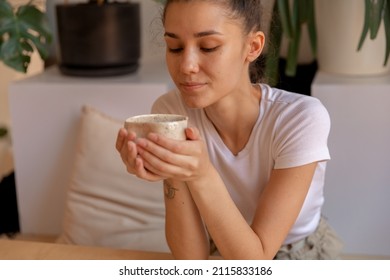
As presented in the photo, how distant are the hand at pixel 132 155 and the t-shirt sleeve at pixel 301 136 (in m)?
0.32

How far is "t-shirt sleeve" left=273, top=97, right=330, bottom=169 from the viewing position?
112 cm

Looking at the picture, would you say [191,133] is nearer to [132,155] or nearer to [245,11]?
[132,155]

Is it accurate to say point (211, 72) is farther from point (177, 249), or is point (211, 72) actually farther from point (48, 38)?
point (48, 38)

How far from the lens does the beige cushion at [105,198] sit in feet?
5.94

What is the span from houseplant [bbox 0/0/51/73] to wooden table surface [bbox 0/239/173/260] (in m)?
0.77

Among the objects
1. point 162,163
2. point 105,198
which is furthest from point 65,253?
point 105,198

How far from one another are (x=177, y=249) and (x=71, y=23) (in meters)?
1.04

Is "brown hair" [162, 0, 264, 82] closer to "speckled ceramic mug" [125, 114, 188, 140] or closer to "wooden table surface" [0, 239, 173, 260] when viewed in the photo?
"speckled ceramic mug" [125, 114, 188, 140]

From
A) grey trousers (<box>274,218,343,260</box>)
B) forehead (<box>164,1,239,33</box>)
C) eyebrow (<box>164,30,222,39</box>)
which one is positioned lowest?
grey trousers (<box>274,218,343,260</box>)

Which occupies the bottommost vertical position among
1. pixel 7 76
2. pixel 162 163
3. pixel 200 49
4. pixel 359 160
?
pixel 7 76

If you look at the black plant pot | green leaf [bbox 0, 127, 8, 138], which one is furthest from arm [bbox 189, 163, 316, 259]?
green leaf [bbox 0, 127, 8, 138]

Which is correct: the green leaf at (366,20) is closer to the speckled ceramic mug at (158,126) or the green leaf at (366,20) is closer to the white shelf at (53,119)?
the white shelf at (53,119)

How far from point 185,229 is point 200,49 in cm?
33

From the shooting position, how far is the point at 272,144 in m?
1.18
